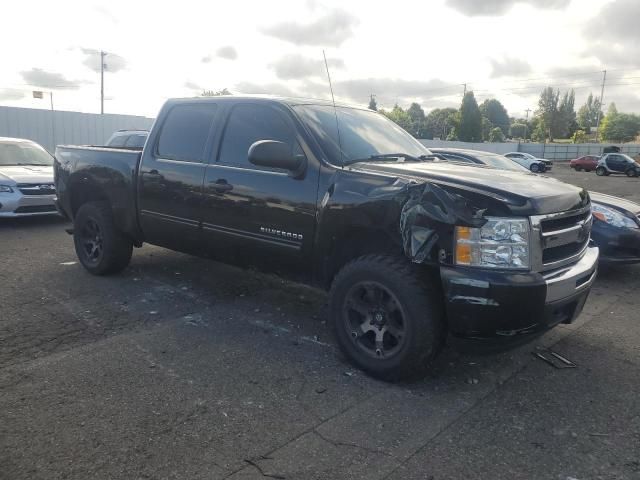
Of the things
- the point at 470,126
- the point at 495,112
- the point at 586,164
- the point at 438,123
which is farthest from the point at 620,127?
the point at 586,164

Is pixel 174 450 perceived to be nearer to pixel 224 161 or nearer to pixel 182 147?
pixel 224 161

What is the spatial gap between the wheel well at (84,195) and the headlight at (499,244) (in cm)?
422

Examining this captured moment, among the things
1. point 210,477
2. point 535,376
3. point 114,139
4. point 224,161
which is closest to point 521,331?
point 535,376

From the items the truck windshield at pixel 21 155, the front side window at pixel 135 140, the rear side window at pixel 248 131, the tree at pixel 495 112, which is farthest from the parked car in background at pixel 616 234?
the tree at pixel 495 112

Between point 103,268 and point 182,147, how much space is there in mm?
1814

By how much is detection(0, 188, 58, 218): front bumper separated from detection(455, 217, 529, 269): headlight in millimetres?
7596

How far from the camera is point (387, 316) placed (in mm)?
3553

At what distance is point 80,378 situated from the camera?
353cm

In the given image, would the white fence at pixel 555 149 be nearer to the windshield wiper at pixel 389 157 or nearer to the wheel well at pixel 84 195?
the wheel well at pixel 84 195

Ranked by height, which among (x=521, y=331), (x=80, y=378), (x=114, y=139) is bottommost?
(x=80, y=378)

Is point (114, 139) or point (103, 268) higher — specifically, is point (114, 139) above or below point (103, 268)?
above

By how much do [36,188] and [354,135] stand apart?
274 inches

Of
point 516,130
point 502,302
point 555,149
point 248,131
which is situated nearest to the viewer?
point 502,302

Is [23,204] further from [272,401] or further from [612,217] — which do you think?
[612,217]
